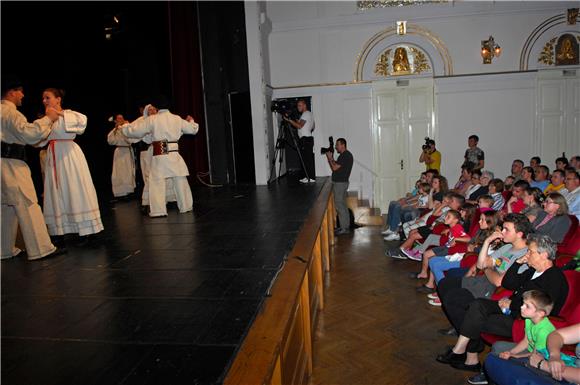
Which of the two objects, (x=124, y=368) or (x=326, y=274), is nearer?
(x=124, y=368)

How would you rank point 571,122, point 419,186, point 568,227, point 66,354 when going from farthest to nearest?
point 571,122 → point 419,186 → point 568,227 → point 66,354

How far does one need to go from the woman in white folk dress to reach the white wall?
169 inches

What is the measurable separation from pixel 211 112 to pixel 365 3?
380 centimetres

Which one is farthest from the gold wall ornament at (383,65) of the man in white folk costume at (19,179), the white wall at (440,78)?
the man in white folk costume at (19,179)

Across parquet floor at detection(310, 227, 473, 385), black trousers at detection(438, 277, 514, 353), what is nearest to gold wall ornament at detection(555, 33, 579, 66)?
parquet floor at detection(310, 227, 473, 385)

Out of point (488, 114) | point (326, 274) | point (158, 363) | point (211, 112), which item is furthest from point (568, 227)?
point (211, 112)

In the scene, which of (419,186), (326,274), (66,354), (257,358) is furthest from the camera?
(419,186)

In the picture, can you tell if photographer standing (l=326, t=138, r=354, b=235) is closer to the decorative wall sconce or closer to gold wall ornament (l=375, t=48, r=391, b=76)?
gold wall ornament (l=375, t=48, r=391, b=76)

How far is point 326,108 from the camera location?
9227mm

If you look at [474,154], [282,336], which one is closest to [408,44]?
[474,154]

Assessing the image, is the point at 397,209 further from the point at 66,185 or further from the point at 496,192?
the point at 66,185

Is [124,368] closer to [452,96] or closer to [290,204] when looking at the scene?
[290,204]

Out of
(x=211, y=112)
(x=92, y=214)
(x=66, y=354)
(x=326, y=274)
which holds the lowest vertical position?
(x=326, y=274)

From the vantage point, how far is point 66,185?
407 centimetres
